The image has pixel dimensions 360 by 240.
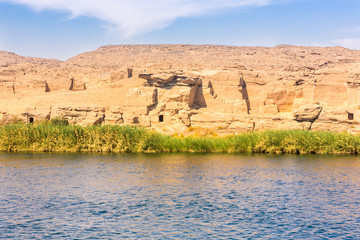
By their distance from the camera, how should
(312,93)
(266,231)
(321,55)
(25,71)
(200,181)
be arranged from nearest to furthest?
1. (266,231)
2. (200,181)
3. (312,93)
4. (25,71)
5. (321,55)

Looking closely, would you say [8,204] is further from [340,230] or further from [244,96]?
[244,96]

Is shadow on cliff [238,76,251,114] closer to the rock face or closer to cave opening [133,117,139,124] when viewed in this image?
the rock face

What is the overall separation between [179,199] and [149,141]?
13525 millimetres

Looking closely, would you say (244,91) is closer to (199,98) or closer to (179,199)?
(199,98)

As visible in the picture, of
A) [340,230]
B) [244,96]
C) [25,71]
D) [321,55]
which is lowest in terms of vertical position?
[340,230]

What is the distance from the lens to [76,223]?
1113 cm

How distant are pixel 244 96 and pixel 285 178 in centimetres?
2066

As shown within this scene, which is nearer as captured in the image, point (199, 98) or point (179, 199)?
point (179, 199)

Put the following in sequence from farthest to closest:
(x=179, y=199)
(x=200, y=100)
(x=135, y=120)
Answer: (x=200, y=100)
(x=135, y=120)
(x=179, y=199)

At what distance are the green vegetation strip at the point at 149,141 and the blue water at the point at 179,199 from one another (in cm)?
439

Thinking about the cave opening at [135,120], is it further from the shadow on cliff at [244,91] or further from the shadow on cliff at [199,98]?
the shadow on cliff at [244,91]

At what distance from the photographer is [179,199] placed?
45.8 ft

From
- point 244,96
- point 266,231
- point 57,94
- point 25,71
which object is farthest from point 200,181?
point 25,71

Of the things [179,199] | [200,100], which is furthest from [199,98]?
[179,199]
